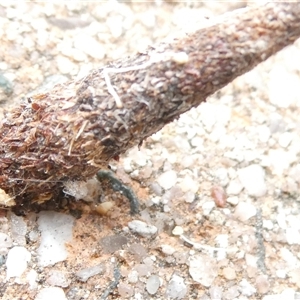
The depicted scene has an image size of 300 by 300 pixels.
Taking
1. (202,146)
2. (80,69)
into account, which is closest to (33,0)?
(80,69)

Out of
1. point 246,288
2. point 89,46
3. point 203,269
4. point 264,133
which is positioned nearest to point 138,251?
point 203,269

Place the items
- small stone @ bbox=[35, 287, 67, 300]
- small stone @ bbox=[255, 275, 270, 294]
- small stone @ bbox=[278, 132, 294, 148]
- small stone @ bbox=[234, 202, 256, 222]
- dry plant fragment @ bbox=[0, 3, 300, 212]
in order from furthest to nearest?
small stone @ bbox=[278, 132, 294, 148]
small stone @ bbox=[234, 202, 256, 222]
small stone @ bbox=[255, 275, 270, 294]
small stone @ bbox=[35, 287, 67, 300]
dry plant fragment @ bbox=[0, 3, 300, 212]

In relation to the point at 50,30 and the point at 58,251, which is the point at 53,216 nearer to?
the point at 58,251

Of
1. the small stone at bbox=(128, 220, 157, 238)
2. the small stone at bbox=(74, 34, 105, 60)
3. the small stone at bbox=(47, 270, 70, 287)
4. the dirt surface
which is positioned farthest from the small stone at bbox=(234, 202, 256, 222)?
the small stone at bbox=(74, 34, 105, 60)

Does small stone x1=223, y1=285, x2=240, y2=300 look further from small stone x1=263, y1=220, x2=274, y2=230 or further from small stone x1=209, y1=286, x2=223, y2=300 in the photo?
small stone x1=263, y1=220, x2=274, y2=230

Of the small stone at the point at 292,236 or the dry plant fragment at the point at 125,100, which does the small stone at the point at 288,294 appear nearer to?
the small stone at the point at 292,236

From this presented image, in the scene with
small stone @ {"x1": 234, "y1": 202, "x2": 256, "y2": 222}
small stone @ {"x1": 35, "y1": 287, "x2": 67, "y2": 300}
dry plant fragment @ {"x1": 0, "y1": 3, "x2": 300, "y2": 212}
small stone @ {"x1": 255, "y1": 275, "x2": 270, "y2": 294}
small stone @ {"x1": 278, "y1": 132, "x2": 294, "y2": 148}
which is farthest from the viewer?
small stone @ {"x1": 278, "y1": 132, "x2": 294, "y2": 148}
